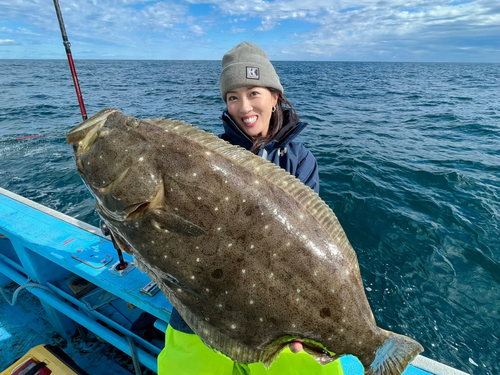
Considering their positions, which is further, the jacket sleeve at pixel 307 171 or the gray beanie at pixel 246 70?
the jacket sleeve at pixel 307 171

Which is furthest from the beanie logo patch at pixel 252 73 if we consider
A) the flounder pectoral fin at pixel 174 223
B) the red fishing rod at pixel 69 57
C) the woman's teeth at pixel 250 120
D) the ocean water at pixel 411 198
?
the ocean water at pixel 411 198

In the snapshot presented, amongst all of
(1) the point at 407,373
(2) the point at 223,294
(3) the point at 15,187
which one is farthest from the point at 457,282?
(3) the point at 15,187

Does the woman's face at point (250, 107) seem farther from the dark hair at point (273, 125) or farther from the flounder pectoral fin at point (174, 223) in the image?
the flounder pectoral fin at point (174, 223)

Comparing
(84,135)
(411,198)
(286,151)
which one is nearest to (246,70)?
(286,151)

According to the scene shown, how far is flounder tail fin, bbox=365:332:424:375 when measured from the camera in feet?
6.83

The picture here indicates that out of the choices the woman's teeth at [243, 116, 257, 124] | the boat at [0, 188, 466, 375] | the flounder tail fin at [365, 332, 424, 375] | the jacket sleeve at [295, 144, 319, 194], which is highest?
the woman's teeth at [243, 116, 257, 124]

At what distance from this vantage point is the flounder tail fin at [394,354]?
2.08 m

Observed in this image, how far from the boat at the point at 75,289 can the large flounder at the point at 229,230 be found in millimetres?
1374

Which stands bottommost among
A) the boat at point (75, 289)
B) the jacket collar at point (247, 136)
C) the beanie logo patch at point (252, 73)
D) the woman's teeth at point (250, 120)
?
the boat at point (75, 289)

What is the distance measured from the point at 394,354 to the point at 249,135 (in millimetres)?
2223

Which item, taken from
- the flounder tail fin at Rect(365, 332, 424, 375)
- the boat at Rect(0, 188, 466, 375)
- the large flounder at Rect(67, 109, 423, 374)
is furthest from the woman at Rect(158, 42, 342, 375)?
the boat at Rect(0, 188, 466, 375)

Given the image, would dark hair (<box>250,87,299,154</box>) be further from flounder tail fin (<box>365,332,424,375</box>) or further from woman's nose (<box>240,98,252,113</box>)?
flounder tail fin (<box>365,332,424,375</box>)

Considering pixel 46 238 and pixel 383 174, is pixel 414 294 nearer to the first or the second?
pixel 383 174

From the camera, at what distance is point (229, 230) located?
5.87 ft
